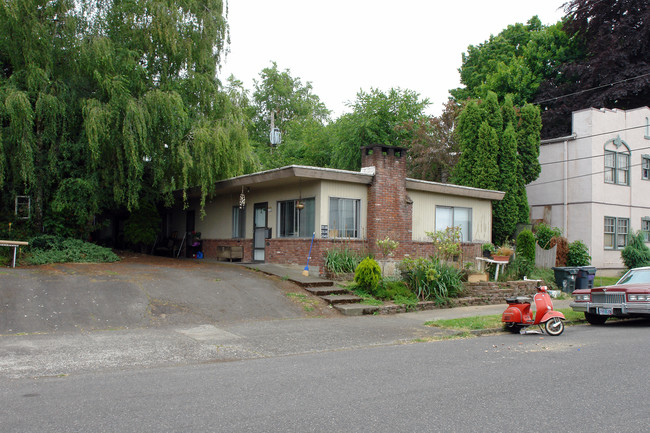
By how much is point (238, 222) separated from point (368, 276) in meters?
→ 7.85

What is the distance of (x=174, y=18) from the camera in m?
19.2

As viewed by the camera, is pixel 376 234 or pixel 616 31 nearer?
pixel 376 234

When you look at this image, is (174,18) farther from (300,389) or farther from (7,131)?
(300,389)

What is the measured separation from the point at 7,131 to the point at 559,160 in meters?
23.3

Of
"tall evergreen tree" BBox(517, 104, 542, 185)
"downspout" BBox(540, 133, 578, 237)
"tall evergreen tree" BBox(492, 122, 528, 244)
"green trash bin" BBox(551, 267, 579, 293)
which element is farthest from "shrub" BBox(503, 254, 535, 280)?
"downspout" BBox(540, 133, 578, 237)

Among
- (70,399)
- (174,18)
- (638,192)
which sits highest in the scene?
(174,18)

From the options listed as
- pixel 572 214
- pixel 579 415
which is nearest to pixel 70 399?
pixel 579 415

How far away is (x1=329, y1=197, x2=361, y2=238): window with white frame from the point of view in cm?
1734

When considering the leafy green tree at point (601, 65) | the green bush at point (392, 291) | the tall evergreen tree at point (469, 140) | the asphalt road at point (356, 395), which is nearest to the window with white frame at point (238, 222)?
the green bush at point (392, 291)

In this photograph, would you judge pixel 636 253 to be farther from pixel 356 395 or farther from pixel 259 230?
pixel 356 395

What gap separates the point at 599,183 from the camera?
25.2 m

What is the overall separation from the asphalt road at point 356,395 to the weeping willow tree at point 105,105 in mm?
11478

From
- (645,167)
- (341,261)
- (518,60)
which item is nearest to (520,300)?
(341,261)

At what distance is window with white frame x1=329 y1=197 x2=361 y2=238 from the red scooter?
687 centimetres
